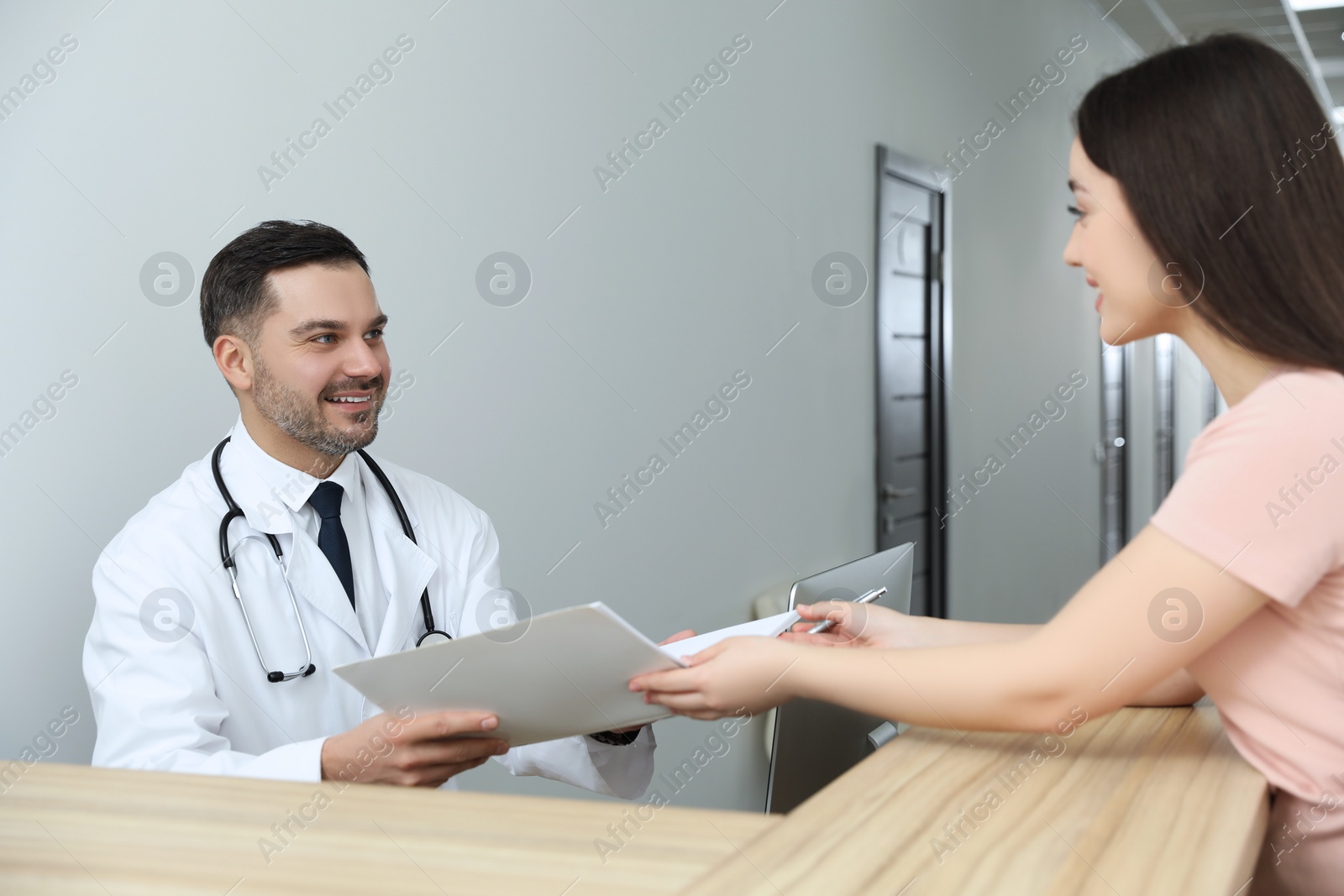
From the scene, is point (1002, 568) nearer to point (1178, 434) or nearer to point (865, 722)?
point (865, 722)

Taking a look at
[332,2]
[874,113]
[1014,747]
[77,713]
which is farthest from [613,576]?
[874,113]

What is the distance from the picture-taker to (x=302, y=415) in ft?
5.48

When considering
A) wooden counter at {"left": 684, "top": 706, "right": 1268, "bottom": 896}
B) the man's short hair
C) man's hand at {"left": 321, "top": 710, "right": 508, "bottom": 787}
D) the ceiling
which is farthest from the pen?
the ceiling

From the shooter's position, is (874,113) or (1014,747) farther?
(874,113)

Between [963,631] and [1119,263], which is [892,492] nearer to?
[963,631]

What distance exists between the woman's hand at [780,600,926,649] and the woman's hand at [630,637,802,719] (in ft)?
0.61

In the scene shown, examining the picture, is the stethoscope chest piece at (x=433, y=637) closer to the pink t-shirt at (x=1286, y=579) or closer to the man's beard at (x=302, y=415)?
the man's beard at (x=302, y=415)

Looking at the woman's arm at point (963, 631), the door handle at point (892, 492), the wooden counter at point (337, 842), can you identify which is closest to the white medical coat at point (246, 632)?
the wooden counter at point (337, 842)

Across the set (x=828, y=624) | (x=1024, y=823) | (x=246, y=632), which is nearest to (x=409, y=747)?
(x=246, y=632)

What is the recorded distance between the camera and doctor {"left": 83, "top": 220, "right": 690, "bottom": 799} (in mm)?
1436

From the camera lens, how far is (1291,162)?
960 millimetres

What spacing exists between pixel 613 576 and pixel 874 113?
84.3 inches

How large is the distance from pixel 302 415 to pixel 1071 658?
121cm

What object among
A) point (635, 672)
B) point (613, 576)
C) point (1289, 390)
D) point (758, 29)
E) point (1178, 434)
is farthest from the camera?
point (1178, 434)
